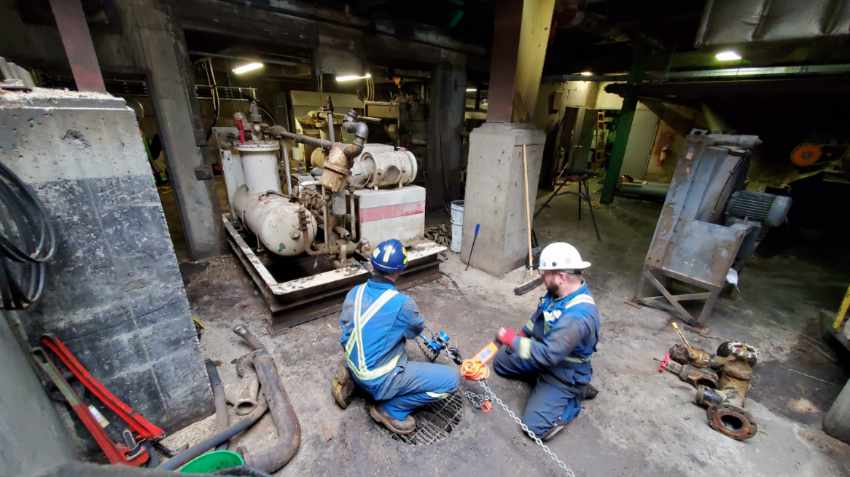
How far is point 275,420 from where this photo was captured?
2.22 metres

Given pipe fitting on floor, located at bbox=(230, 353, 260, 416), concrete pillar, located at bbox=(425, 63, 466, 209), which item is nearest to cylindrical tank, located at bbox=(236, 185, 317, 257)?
pipe fitting on floor, located at bbox=(230, 353, 260, 416)

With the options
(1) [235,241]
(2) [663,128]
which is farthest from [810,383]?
(2) [663,128]

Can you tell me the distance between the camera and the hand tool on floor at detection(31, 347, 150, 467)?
5.32 ft

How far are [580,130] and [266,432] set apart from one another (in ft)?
39.7

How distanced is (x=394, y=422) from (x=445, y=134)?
581 cm

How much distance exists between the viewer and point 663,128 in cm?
1027

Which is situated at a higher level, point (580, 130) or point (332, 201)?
point (580, 130)

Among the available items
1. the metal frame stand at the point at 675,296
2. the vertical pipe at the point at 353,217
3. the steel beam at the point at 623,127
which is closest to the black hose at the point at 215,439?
the vertical pipe at the point at 353,217

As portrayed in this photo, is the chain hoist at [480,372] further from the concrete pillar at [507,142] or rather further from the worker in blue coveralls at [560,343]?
the concrete pillar at [507,142]

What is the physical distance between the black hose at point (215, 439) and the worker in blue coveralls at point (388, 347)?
0.78m

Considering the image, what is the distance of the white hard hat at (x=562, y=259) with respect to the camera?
220 centimetres

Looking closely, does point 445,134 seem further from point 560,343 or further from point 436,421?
point 436,421

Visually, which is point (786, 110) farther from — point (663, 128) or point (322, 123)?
point (322, 123)

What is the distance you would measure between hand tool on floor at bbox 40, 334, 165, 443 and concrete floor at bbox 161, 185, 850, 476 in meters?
0.29
